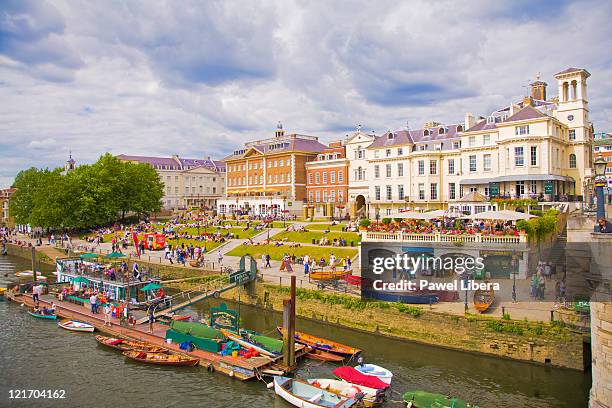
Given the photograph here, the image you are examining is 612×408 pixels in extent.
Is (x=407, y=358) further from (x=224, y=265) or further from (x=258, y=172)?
(x=258, y=172)

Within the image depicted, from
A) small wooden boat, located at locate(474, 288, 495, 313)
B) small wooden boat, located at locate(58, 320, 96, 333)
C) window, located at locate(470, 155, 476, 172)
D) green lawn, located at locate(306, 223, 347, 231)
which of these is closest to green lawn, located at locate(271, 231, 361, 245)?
green lawn, located at locate(306, 223, 347, 231)

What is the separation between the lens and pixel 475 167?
54.7 meters

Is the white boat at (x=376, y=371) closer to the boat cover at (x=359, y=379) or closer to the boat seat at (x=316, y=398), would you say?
the boat cover at (x=359, y=379)

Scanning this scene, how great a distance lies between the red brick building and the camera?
70375mm

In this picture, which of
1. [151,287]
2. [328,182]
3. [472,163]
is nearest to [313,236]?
[472,163]

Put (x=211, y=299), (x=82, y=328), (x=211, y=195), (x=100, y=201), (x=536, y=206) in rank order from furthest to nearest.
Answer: (x=211, y=195)
(x=100, y=201)
(x=536, y=206)
(x=211, y=299)
(x=82, y=328)

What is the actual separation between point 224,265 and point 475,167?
30878 millimetres

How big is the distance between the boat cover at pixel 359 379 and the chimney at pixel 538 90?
173ft

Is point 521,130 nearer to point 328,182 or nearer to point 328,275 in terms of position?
point 328,275

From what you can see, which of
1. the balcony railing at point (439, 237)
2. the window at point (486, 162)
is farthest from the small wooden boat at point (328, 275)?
the window at point (486, 162)

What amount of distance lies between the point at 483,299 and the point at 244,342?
13143 mm

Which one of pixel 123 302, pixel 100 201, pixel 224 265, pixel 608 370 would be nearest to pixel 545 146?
pixel 224 265

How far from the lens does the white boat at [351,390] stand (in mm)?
19719

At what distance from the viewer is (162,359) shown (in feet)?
80.3
